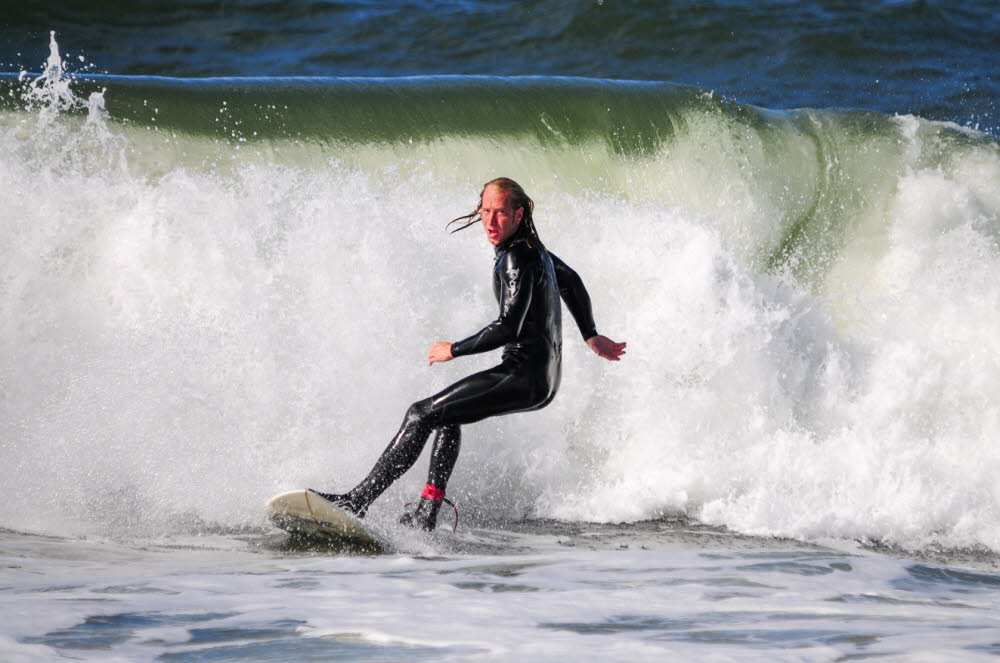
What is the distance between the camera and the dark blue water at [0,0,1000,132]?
37.5 ft

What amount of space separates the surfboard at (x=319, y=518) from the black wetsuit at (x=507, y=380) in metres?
0.14

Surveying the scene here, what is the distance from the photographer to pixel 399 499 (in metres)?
5.46

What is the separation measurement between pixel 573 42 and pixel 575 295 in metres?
8.11

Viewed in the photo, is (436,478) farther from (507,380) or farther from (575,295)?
(575,295)

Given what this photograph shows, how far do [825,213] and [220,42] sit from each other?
7025 millimetres

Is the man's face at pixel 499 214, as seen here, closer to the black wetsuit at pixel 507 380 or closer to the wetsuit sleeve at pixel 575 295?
the black wetsuit at pixel 507 380

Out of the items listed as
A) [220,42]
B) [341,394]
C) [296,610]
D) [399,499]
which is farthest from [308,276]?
[220,42]

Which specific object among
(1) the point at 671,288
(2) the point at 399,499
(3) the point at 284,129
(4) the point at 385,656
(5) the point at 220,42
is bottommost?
(4) the point at 385,656

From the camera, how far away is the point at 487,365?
623cm

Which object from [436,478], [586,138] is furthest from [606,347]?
[586,138]

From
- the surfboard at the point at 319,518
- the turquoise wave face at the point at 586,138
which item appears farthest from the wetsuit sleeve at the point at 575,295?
the turquoise wave face at the point at 586,138

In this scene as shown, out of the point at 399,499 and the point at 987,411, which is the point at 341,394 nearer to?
the point at 399,499

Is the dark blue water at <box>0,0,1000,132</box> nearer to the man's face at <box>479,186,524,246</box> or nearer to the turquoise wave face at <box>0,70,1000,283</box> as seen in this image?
the turquoise wave face at <box>0,70,1000,283</box>

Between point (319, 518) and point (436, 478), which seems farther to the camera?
point (436, 478)
